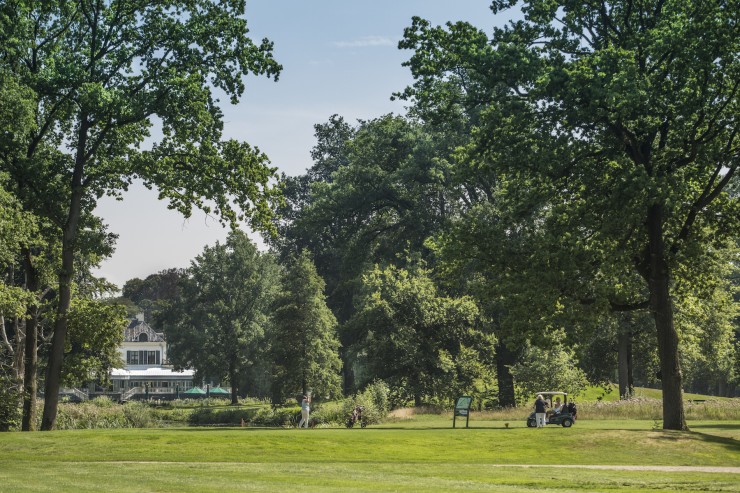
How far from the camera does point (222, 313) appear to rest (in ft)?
310

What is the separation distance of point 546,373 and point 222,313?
4619 centimetres

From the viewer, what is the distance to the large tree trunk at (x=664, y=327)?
3338cm

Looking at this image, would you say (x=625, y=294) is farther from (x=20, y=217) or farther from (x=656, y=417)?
(x=20, y=217)

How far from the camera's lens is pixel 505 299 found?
35.0 metres

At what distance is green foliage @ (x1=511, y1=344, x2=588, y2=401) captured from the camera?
182 feet

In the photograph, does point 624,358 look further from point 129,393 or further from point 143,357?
point 143,357

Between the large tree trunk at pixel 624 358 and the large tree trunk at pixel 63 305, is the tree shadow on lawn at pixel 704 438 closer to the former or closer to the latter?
the large tree trunk at pixel 63 305

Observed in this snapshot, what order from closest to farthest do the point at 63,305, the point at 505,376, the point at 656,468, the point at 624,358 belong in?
1. the point at 656,468
2. the point at 63,305
3. the point at 505,376
4. the point at 624,358

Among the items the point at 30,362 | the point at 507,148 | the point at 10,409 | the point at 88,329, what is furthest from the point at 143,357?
the point at 507,148

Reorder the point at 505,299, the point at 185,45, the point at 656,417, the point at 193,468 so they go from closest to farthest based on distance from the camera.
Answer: the point at 193,468 < the point at 505,299 < the point at 185,45 < the point at 656,417

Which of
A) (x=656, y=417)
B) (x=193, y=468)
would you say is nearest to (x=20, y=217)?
(x=193, y=468)

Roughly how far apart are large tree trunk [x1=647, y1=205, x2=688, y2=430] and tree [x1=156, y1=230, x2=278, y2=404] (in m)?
60.7

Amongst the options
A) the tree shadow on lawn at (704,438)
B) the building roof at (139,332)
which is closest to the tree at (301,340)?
the tree shadow on lawn at (704,438)

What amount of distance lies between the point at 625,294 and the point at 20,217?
69.0ft
